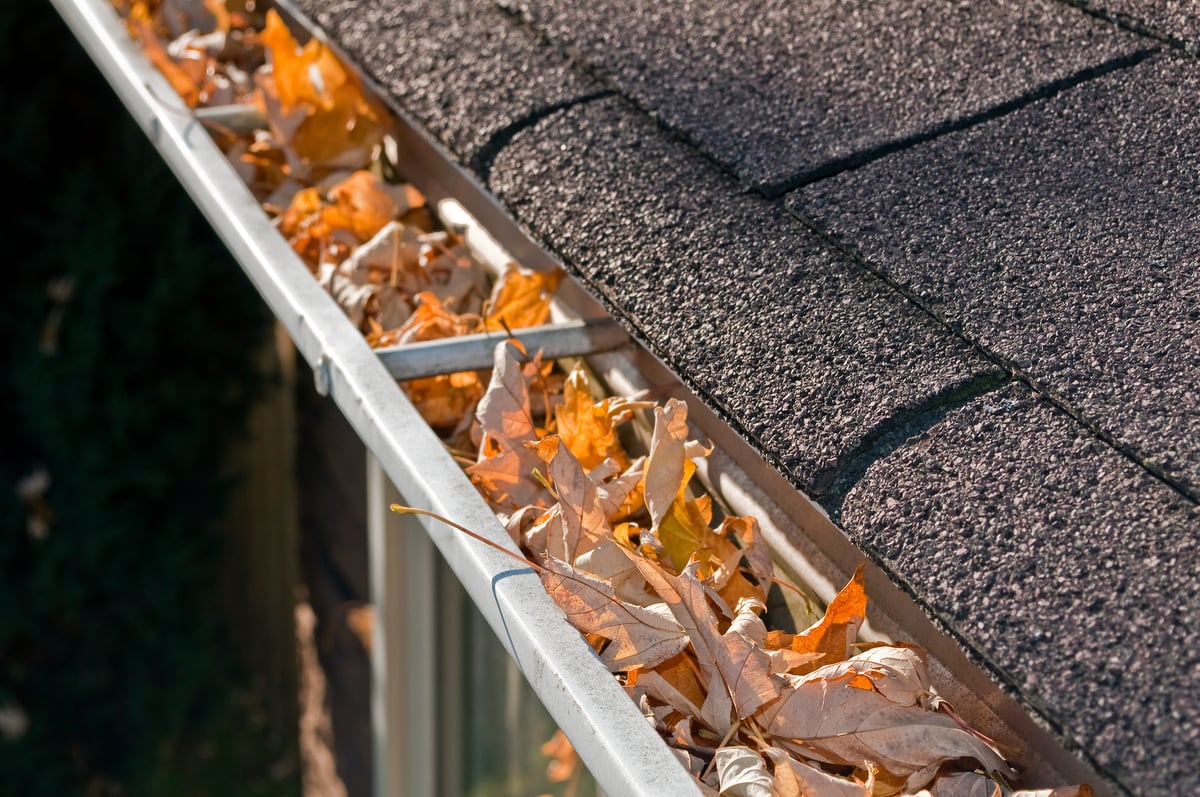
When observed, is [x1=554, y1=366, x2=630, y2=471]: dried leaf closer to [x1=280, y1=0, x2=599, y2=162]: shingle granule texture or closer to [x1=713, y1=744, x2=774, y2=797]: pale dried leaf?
[x1=280, y1=0, x2=599, y2=162]: shingle granule texture

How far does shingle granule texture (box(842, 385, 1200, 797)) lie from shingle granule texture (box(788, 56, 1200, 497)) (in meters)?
0.04

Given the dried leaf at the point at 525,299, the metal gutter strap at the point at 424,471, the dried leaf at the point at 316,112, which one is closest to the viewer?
the metal gutter strap at the point at 424,471

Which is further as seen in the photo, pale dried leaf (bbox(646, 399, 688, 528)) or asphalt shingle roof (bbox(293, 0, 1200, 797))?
pale dried leaf (bbox(646, 399, 688, 528))

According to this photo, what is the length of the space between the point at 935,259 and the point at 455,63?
32.0 inches

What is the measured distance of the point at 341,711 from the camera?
4.72 meters

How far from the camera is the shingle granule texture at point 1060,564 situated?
84 cm

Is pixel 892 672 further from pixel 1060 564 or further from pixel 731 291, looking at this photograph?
pixel 731 291

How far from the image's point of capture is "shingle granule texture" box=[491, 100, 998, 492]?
42.8 inches

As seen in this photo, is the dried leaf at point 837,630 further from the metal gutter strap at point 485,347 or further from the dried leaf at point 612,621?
the metal gutter strap at point 485,347

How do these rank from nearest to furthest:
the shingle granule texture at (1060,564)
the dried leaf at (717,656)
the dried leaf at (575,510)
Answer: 1. the shingle granule texture at (1060,564)
2. the dried leaf at (717,656)
3. the dried leaf at (575,510)

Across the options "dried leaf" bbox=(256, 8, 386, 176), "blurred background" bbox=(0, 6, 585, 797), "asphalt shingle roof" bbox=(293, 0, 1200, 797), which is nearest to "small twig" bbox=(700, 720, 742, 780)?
"asphalt shingle roof" bbox=(293, 0, 1200, 797)

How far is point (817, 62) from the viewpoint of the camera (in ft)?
4.98

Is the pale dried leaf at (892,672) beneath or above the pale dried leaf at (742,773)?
above

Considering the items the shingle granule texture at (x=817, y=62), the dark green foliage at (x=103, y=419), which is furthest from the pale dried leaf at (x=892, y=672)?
the dark green foliage at (x=103, y=419)
